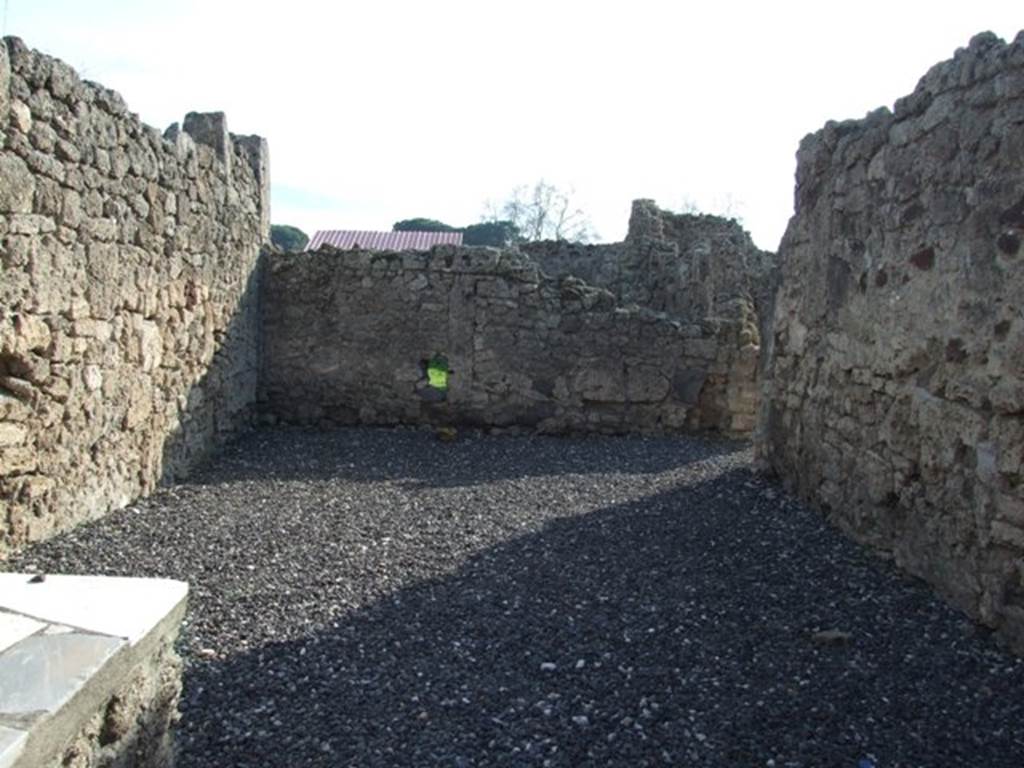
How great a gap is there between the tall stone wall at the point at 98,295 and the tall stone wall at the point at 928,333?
4749 mm

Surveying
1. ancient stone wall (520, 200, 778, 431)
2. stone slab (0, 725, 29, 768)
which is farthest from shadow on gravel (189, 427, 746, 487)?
stone slab (0, 725, 29, 768)

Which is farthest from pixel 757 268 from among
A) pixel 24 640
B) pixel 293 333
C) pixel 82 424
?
pixel 24 640

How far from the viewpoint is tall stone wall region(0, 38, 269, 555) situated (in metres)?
4.34

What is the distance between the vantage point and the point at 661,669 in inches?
132

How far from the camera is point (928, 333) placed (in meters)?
4.29

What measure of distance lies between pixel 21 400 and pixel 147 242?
184cm

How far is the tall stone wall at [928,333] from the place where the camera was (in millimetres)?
3656

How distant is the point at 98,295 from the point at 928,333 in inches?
192

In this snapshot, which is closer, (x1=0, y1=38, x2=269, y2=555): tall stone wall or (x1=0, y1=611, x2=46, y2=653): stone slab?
(x1=0, y1=611, x2=46, y2=653): stone slab

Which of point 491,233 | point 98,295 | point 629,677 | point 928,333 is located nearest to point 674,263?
point 928,333

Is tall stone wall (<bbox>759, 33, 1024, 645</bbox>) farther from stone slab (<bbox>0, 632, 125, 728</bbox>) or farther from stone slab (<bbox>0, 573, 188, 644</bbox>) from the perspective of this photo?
stone slab (<bbox>0, 632, 125, 728</bbox>)

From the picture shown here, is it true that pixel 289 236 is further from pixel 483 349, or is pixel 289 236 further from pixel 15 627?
pixel 15 627

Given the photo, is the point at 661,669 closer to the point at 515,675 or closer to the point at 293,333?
the point at 515,675

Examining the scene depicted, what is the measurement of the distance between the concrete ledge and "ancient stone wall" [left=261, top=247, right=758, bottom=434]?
6.94m
